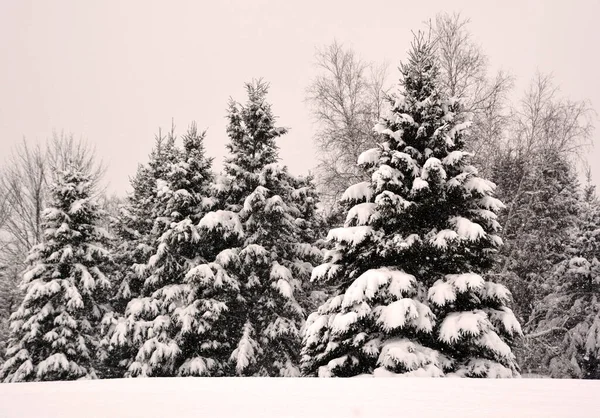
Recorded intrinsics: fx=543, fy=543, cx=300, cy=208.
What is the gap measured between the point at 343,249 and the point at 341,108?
12.2 meters

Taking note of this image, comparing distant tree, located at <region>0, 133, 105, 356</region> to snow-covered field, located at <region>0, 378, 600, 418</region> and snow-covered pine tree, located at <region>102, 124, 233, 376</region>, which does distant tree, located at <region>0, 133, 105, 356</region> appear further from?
snow-covered field, located at <region>0, 378, 600, 418</region>

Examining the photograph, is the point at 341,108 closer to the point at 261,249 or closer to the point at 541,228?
the point at 261,249

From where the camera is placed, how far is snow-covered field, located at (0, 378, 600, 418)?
469 cm

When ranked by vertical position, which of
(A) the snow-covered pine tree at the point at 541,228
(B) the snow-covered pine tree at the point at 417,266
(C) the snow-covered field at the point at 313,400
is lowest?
(C) the snow-covered field at the point at 313,400

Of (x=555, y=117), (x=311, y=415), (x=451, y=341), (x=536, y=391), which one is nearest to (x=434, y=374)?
(x=451, y=341)

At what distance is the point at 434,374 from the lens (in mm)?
10609

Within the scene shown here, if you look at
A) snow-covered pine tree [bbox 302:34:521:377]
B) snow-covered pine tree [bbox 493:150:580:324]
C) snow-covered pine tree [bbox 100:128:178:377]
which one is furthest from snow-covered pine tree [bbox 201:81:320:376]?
snow-covered pine tree [bbox 493:150:580:324]

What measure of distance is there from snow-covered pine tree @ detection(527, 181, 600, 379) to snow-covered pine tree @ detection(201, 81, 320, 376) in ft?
40.8

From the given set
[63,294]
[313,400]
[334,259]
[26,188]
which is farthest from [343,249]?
[26,188]

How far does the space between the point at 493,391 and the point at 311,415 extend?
2663mm

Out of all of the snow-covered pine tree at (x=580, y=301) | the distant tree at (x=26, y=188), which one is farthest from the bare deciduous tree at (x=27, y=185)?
the snow-covered pine tree at (x=580, y=301)

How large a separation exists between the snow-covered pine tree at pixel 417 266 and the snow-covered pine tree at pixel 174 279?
6523 mm

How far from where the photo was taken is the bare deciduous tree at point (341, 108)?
73.0 feet

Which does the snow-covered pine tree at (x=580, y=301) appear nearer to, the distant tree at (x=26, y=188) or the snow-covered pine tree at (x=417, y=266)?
the snow-covered pine tree at (x=417, y=266)
